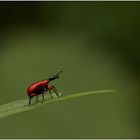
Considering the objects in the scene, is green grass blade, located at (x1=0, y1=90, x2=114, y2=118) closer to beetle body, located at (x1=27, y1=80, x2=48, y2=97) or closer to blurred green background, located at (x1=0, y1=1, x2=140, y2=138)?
beetle body, located at (x1=27, y1=80, x2=48, y2=97)

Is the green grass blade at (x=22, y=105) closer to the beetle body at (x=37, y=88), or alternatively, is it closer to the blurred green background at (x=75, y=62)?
the beetle body at (x=37, y=88)

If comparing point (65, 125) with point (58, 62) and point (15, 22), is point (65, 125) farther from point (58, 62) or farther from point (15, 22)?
point (15, 22)

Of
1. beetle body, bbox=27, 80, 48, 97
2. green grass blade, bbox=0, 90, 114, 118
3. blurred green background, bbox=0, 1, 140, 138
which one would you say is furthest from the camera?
blurred green background, bbox=0, 1, 140, 138

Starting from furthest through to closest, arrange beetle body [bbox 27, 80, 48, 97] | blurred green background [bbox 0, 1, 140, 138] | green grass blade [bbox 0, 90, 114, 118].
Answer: blurred green background [bbox 0, 1, 140, 138], beetle body [bbox 27, 80, 48, 97], green grass blade [bbox 0, 90, 114, 118]

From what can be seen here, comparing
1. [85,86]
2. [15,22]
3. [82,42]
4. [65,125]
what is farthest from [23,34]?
[65,125]

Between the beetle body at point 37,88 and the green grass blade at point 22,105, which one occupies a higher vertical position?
the beetle body at point 37,88

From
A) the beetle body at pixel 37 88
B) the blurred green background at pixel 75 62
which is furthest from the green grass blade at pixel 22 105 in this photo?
the blurred green background at pixel 75 62

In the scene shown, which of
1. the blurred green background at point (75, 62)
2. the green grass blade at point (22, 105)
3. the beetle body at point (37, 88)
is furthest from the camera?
the blurred green background at point (75, 62)

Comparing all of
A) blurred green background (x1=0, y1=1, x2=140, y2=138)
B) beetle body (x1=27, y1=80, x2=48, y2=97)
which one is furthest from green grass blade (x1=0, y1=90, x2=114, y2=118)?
blurred green background (x1=0, y1=1, x2=140, y2=138)

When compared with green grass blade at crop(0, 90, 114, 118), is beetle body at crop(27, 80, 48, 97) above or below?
above
